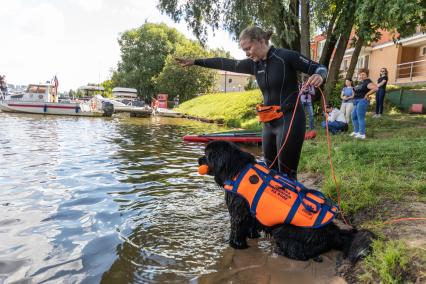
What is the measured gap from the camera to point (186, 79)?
46688mm

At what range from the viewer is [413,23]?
9.88 m

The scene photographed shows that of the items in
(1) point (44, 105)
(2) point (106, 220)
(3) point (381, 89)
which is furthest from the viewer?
(1) point (44, 105)

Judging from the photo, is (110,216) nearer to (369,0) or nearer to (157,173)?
(157,173)

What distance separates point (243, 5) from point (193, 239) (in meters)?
10.5

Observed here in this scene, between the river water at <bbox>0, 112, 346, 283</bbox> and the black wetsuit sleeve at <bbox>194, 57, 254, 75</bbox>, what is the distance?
2.00 metres

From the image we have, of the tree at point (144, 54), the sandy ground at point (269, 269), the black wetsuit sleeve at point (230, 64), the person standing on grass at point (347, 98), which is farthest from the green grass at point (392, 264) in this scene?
the tree at point (144, 54)

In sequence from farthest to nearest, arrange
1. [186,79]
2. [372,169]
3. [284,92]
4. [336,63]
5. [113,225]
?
[186,79] → [336,63] → [372,169] → [113,225] → [284,92]

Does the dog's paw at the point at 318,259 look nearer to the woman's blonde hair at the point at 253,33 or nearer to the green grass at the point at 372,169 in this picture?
the green grass at the point at 372,169

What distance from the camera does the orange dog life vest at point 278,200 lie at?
324cm

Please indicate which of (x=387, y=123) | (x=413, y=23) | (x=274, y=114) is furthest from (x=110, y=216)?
(x=387, y=123)

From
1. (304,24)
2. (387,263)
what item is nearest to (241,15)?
(304,24)

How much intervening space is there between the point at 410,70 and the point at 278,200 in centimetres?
2653

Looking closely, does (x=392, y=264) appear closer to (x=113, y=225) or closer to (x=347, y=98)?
(x=113, y=225)

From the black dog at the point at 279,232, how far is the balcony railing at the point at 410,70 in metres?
24.9
